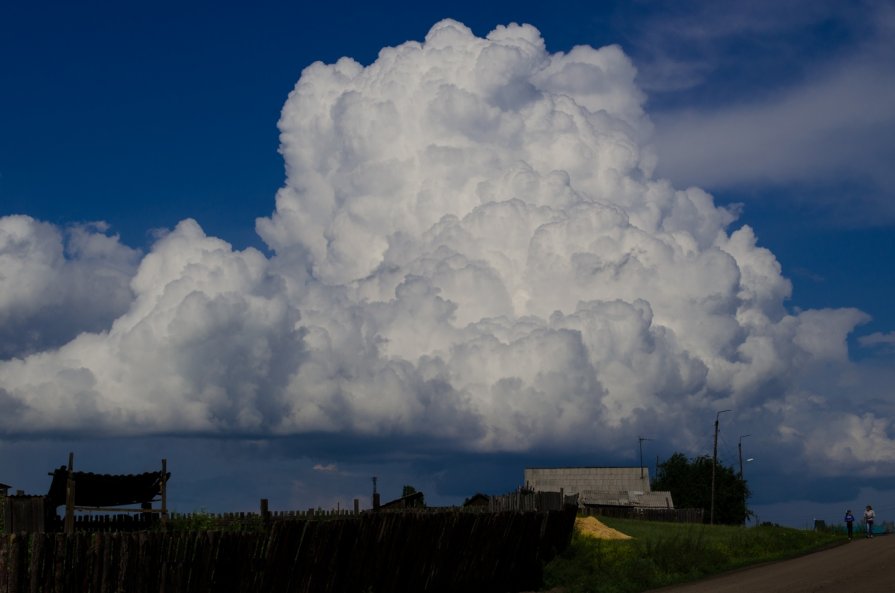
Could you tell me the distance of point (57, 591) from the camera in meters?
14.9

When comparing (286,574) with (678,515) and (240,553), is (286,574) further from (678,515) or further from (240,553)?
(678,515)

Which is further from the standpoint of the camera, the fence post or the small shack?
the small shack

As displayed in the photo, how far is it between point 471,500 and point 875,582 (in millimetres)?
43677

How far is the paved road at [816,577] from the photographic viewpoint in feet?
75.7

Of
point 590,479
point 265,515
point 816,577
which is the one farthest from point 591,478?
point 265,515

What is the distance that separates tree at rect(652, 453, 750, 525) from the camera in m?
108

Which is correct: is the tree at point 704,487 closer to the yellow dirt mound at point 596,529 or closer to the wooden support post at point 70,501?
the yellow dirt mound at point 596,529

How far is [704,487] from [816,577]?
9338cm

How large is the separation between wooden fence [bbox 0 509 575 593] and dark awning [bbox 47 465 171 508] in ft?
25.5

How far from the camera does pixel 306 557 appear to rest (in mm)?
19328

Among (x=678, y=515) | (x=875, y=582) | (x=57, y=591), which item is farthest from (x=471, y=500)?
(x=57, y=591)

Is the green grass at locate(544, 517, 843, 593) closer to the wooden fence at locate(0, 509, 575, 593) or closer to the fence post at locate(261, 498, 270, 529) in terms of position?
the wooden fence at locate(0, 509, 575, 593)

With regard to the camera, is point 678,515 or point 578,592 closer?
point 578,592

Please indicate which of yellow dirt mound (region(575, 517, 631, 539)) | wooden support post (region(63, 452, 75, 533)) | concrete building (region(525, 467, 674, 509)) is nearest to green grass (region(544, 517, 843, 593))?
yellow dirt mound (region(575, 517, 631, 539))
